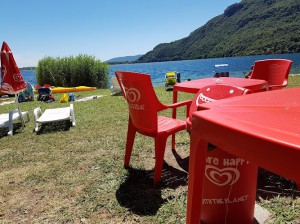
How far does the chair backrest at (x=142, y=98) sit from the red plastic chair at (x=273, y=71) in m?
3.03

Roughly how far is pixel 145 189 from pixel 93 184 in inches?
26.2

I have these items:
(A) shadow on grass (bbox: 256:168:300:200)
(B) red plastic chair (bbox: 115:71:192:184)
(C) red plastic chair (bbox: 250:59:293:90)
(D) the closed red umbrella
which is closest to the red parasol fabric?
(D) the closed red umbrella

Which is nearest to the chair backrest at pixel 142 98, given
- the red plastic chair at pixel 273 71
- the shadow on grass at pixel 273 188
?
the shadow on grass at pixel 273 188

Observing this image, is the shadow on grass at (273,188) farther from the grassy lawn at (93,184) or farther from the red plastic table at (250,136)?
the red plastic table at (250,136)

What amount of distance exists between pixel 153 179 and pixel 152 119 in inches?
31.4

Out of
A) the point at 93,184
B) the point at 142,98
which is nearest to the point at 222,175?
the point at 142,98

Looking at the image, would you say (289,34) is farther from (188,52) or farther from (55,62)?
(55,62)

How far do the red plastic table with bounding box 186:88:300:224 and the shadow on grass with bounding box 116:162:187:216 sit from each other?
1551 millimetres

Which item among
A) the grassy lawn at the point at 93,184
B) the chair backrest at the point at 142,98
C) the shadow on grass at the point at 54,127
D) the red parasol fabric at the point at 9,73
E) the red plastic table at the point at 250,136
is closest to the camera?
the red plastic table at the point at 250,136

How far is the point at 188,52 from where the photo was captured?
169m

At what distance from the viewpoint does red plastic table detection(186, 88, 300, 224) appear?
26.2 inches

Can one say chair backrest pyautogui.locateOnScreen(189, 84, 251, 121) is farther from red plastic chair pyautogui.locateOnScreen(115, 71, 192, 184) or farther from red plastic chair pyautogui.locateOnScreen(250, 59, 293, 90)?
red plastic chair pyautogui.locateOnScreen(250, 59, 293, 90)

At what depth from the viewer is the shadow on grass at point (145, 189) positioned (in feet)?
8.68

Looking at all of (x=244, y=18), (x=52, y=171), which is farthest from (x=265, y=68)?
(x=244, y=18)
